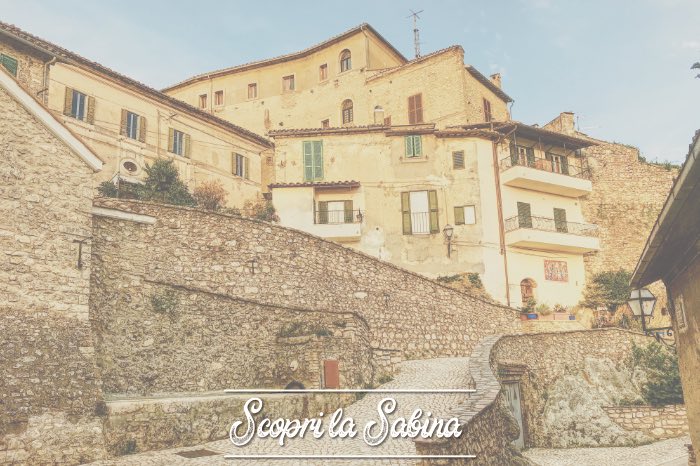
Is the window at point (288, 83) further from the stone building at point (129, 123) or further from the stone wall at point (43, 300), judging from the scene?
the stone wall at point (43, 300)

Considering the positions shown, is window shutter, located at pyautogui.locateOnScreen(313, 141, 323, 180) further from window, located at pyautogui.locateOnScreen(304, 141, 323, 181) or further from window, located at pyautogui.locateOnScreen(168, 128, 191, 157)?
window, located at pyautogui.locateOnScreen(168, 128, 191, 157)

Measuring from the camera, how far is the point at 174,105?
90.2 ft

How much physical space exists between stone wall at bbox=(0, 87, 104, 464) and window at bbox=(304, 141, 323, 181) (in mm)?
16983

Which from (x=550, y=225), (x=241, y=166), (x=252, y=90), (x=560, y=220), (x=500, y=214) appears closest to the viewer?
(x=500, y=214)

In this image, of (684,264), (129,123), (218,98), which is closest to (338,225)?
(129,123)

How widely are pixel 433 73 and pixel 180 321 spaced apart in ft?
76.9

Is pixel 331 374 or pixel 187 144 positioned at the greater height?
pixel 187 144

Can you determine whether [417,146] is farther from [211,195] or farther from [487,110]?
[211,195]

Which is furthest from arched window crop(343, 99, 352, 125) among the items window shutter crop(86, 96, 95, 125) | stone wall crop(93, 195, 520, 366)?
stone wall crop(93, 195, 520, 366)

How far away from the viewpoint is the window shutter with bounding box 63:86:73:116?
22.7 meters

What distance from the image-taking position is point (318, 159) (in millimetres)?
28281

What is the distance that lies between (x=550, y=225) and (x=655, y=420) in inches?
474

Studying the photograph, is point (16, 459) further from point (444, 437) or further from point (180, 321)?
point (444, 437)

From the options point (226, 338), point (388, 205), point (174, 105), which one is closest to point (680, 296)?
point (226, 338)
